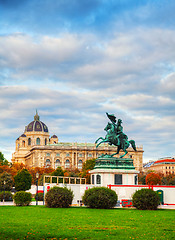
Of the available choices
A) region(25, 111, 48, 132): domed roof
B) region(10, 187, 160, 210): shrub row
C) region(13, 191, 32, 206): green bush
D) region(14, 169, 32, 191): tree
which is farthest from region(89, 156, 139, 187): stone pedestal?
region(25, 111, 48, 132): domed roof

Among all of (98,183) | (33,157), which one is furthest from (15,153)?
(98,183)

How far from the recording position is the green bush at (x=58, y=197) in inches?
1211

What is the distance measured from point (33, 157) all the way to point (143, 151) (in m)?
45.4

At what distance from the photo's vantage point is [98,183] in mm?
40938

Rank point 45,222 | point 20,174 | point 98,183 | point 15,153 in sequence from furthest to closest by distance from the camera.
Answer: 1. point 15,153
2. point 20,174
3. point 98,183
4. point 45,222

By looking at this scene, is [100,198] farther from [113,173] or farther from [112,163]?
[112,163]

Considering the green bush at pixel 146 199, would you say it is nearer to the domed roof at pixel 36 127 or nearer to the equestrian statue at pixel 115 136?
the equestrian statue at pixel 115 136

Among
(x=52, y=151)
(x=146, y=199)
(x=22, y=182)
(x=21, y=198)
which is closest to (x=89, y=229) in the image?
(x=146, y=199)

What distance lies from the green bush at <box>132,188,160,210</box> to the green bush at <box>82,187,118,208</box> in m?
1.82

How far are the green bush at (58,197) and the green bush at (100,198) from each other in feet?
5.04

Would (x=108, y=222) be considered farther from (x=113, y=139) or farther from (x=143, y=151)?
(x=143, y=151)

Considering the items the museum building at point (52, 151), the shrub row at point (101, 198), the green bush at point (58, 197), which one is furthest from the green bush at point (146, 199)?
the museum building at point (52, 151)

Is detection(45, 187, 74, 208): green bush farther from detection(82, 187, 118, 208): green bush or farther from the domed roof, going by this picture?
the domed roof

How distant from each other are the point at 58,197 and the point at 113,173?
10.9m
